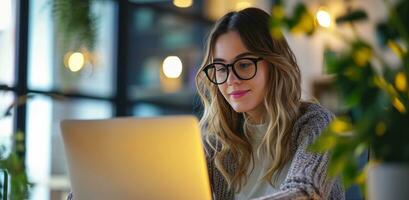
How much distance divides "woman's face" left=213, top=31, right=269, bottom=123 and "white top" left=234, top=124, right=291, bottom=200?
87 mm

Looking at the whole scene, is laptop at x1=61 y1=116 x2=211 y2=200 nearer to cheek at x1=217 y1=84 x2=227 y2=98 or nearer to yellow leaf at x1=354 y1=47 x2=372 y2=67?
yellow leaf at x1=354 y1=47 x2=372 y2=67

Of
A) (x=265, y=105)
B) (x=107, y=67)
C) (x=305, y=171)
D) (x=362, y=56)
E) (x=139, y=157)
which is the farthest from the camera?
(x=107, y=67)

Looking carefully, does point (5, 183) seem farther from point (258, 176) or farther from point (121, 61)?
point (121, 61)

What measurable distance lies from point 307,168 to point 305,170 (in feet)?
0.04

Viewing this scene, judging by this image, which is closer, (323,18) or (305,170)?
(305,170)

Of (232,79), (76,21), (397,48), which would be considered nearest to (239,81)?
(232,79)

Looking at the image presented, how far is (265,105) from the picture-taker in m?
2.16

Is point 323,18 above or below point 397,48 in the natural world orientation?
above

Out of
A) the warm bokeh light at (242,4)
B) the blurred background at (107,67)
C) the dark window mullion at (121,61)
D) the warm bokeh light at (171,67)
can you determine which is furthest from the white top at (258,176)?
the warm bokeh light at (242,4)

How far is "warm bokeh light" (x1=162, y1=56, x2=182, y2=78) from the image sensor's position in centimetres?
524

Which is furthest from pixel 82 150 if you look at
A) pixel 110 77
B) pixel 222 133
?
pixel 110 77

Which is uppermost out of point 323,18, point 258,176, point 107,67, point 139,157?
point 323,18

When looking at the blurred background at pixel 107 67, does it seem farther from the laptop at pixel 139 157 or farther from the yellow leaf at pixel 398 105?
the yellow leaf at pixel 398 105

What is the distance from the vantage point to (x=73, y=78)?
3.81 metres
